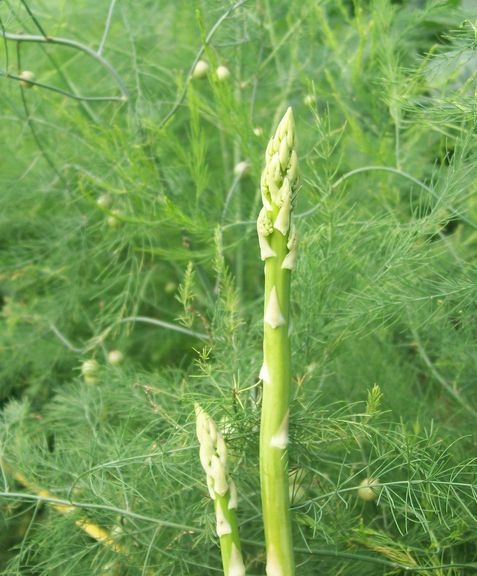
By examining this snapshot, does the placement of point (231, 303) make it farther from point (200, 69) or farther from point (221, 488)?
point (200, 69)

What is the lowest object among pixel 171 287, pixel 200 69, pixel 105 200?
pixel 171 287

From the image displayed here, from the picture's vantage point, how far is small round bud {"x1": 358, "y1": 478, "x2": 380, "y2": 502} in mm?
661

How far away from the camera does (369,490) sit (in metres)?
0.71

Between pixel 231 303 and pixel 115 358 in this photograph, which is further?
pixel 115 358

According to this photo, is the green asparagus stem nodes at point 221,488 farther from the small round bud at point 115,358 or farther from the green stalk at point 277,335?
the small round bud at point 115,358

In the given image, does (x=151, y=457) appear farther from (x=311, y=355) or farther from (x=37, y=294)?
(x=37, y=294)

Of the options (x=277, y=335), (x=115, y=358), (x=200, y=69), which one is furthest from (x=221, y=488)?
(x=200, y=69)

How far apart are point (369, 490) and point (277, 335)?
218 mm

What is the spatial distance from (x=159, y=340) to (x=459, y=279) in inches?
22.2

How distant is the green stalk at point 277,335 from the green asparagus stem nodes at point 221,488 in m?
0.03

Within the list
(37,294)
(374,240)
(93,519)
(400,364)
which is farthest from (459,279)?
(37,294)

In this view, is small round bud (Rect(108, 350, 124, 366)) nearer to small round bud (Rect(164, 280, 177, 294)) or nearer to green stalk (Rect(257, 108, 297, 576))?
small round bud (Rect(164, 280, 177, 294))

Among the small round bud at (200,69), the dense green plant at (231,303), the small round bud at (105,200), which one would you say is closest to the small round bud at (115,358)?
the dense green plant at (231,303)

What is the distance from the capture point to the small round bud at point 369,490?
2.17ft
